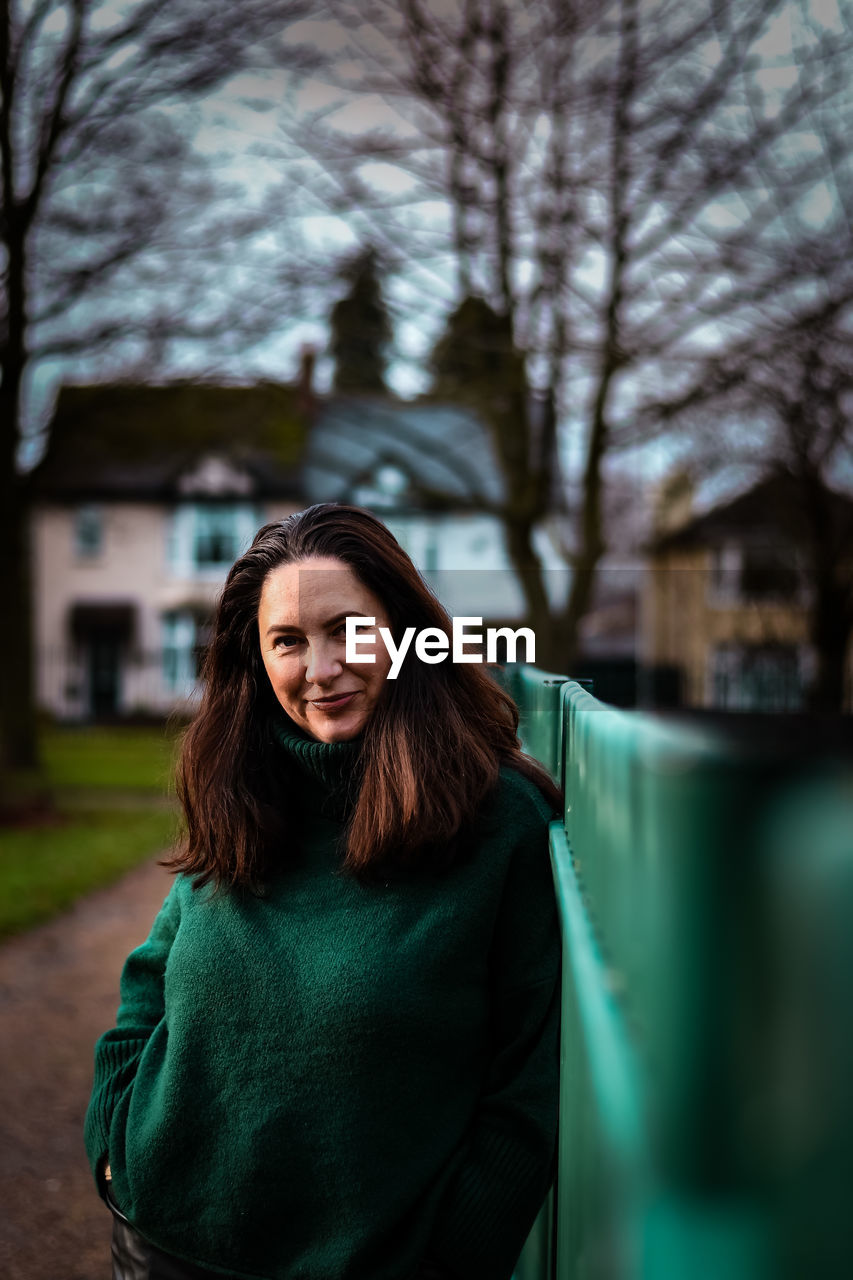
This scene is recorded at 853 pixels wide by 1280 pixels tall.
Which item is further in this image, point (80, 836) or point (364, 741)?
point (80, 836)

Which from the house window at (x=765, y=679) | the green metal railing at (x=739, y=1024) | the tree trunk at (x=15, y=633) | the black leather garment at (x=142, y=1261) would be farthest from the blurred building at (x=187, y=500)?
the green metal railing at (x=739, y=1024)

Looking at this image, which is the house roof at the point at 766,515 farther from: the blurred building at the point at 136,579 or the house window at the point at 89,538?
the house window at the point at 89,538

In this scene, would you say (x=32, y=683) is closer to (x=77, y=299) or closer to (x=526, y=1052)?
(x=77, y=299)

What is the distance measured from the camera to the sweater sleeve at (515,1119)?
159cm

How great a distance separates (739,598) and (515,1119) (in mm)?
28290

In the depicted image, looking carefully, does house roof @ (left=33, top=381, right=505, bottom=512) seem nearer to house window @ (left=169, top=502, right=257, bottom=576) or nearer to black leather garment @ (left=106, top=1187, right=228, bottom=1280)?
black leather garment @ (left=106, top=1187, right=228, bottom=1280)

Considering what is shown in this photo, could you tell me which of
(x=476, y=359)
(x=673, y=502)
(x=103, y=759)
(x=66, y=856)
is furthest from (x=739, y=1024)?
(x=103, y=759)

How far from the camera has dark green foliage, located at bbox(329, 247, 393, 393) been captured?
1178 cm

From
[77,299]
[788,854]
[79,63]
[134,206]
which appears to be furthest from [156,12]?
[788,854]

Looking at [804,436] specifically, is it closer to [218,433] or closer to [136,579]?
[218,433]

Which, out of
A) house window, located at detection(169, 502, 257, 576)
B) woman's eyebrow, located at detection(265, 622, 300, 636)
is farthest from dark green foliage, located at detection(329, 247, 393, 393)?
house window, located at detection(169, 502, 257, 576)

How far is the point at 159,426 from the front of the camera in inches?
544

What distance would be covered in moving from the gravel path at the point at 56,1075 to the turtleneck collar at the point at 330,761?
284 cm

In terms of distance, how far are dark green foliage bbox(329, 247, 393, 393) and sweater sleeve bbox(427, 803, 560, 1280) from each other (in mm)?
10775
